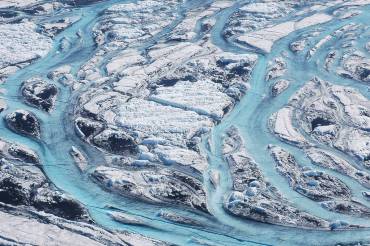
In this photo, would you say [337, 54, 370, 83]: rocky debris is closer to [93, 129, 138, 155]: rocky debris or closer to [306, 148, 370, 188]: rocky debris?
[306, 148, 370, 188]: rocky debris

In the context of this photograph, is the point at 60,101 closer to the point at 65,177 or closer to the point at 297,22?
the point at 65,177

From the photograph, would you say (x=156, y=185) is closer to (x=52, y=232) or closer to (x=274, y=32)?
(x=52, y=232)

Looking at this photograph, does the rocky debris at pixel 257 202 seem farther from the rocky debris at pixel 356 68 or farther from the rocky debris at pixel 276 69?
the rocky debris at pixel 356 68

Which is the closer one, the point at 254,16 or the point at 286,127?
the point at 286,127

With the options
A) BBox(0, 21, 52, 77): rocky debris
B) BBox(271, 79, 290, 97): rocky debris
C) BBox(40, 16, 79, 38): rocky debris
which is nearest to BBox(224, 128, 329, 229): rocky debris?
BBox(271, 79, 290, 97): rocky debris

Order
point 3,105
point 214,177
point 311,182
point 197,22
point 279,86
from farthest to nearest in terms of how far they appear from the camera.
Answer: point 197,22
point 279,86
point 3,105
point 214,177
point 311,182

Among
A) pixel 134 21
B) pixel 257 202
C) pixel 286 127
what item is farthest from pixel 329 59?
pixel 257 202

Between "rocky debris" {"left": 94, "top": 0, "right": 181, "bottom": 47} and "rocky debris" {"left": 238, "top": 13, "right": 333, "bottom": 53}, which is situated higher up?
"rocky debris" {"left": 94, "top": 0, "right": 181, "bottom": 47}
